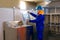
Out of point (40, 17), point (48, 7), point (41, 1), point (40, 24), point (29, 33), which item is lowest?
point (29, 33)

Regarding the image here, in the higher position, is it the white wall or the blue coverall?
the white wall

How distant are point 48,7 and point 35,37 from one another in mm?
931

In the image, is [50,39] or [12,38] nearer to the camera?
[12,38]

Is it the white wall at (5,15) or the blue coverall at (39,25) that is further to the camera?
the blue coverall at (39,25)

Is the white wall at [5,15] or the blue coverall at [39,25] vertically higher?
the white wall at [5,15]

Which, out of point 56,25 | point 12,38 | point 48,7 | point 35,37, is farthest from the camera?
point 48,7

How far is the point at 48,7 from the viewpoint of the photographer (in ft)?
8.60

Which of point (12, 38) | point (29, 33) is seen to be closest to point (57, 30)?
point (29, 33)

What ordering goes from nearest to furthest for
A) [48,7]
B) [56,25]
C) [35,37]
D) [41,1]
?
[35,37]
[56,25]
[48,7]
[41,1]

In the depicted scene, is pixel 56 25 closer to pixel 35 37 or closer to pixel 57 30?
pixel 57 30

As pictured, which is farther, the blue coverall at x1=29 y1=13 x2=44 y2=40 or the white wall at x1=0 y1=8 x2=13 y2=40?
the blue coverall at x1=29 y1=13 x2=44 y2=40

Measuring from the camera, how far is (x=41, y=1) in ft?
14.1

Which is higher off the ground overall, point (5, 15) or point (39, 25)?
point (5, 15)

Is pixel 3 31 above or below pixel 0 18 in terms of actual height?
below
